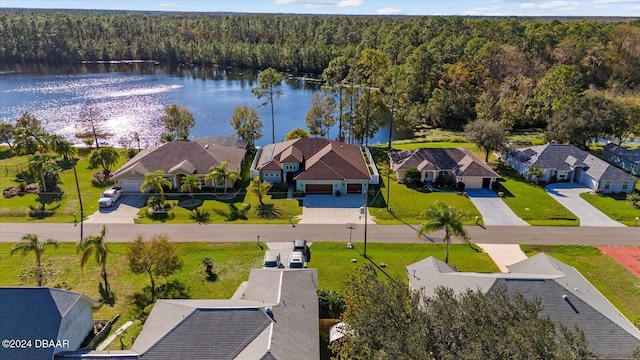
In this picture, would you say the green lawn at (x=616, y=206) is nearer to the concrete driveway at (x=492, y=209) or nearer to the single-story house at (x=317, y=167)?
the concrete driveway at (x=492, y=209)

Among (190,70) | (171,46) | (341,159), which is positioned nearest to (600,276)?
(341,159)

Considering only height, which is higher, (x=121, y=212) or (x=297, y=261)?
(x=297, y=261)

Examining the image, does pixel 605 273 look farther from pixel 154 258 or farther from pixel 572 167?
pixel 154 258

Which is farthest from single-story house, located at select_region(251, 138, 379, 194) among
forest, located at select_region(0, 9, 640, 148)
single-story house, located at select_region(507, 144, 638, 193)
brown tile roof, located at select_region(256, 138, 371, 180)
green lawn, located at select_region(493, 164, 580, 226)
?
single-story house, located at select_region(507, 144, 638, 193)

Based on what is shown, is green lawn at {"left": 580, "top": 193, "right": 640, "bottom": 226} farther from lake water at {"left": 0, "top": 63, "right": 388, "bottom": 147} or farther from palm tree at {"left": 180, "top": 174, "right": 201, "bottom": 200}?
palm tree at {"left": 180, "top": 174, "right": 201, "bottom": 200}

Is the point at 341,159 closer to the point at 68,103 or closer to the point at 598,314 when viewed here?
the point at 598,314

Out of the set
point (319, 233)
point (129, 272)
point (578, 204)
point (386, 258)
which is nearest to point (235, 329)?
point (129, 272)
